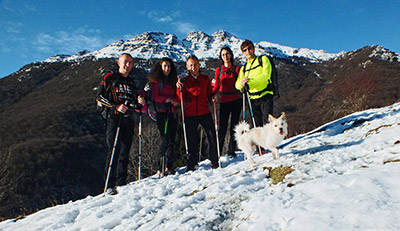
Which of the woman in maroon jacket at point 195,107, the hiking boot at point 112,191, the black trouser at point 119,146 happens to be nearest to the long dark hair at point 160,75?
the woman in maroon jacket at point 195,107

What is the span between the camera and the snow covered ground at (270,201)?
2.31m

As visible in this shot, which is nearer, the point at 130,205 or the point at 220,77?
the point at 130,205

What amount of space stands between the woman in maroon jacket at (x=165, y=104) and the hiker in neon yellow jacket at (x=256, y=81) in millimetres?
1847

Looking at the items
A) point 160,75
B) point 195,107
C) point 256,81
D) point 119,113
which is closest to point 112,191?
point 119,113

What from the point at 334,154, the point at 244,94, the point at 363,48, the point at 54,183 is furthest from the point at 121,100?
→ the point at 363,48

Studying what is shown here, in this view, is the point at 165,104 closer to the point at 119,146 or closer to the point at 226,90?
the point at 119,146

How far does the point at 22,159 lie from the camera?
6169 centimetres

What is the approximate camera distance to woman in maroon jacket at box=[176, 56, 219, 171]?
6094mm

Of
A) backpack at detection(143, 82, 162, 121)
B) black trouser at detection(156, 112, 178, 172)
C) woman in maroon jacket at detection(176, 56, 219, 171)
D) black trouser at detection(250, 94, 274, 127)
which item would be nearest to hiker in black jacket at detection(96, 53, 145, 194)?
backpack at detection(143, 82, 162, 121)

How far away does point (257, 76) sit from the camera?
5844mm

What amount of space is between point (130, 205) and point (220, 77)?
4.14 metres

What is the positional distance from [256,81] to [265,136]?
1489 millimetres

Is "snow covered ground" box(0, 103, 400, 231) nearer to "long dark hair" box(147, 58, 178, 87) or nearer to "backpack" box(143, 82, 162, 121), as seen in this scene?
"backpack" box(143, 82, 162, 121)

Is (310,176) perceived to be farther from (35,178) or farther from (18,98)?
(18,98)
